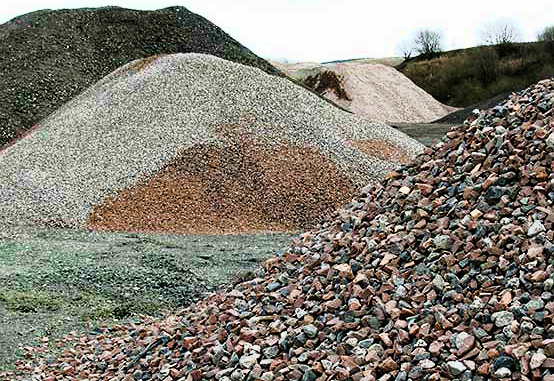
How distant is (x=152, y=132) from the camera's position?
17.7 m

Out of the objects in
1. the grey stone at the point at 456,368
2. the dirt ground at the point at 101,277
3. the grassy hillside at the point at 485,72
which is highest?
the grassy hillside at the point at 485,72

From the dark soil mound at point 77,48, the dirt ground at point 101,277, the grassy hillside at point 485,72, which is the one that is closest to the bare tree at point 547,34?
the grassy hillside at point 485,72

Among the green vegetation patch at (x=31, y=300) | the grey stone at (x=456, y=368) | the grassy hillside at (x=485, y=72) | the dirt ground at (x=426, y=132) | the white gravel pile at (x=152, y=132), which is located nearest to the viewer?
the grey stone at (x=456, y=368)

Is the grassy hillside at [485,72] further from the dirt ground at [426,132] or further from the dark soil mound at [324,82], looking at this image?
the dirt ground at [426,132]

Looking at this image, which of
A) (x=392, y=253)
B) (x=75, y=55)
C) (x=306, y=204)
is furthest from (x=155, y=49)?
(x=392, y=253)

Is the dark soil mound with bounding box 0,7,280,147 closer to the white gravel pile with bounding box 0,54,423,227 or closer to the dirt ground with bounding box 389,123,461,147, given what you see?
the white gravel pile with bounding box 0,54,423,227

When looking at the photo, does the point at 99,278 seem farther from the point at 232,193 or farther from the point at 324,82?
the point at 324,82

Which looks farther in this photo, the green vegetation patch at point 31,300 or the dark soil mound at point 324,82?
the dark soil mound at point 324,82

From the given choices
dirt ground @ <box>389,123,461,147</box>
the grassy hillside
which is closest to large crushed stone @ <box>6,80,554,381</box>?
dirt ground @ <box>389,123,461,147</box>

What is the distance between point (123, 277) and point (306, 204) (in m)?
6.11

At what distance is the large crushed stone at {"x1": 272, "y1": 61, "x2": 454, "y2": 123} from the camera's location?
42.2 m

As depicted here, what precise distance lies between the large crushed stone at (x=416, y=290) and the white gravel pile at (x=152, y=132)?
888 cm

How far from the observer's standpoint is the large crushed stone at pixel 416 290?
4328 millimetres

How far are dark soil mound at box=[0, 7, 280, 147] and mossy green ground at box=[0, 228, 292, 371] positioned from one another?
14.8 metres
